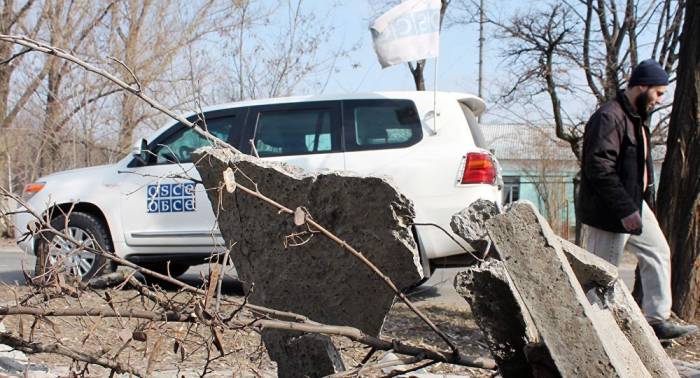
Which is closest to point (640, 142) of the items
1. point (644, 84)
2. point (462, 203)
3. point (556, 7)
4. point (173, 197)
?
point (644, 84)

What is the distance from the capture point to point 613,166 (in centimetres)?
430

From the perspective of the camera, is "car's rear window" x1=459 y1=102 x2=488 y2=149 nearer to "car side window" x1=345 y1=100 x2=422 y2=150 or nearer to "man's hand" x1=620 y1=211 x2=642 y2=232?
"car side window" x1=345 y1=100 x2=422 y2=150

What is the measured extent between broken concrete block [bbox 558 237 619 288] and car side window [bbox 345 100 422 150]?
12.1 feet

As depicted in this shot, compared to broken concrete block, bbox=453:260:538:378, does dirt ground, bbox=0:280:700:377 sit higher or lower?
Result: lower

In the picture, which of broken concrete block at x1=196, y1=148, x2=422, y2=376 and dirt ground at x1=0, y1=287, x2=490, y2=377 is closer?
broken concrete block at x1=196, y1=148, x2=422, y2=376

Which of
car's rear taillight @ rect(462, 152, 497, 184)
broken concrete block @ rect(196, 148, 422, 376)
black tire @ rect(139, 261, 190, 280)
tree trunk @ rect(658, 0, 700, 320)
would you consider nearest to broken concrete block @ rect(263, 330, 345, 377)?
broken concrete block @ rect(196, 148, 422, 376)

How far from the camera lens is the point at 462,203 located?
19.9 feet

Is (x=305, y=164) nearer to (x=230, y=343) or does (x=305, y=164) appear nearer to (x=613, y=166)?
(x=613, y=166)

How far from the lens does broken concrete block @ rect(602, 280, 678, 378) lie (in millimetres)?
2742

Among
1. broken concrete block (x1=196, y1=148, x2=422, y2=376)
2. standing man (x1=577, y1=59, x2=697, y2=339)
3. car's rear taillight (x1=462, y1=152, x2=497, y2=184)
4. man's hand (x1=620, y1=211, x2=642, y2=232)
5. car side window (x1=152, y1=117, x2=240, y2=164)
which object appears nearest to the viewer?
broken concrete block (x1=196, y1=148, x2=422, y2=376)

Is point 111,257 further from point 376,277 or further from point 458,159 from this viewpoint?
point 458,159

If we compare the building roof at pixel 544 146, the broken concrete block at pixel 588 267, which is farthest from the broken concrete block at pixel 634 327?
the building roof at pixel 544 146

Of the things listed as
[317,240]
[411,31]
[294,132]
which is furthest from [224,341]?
[411,31]

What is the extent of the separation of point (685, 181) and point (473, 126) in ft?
6.71
